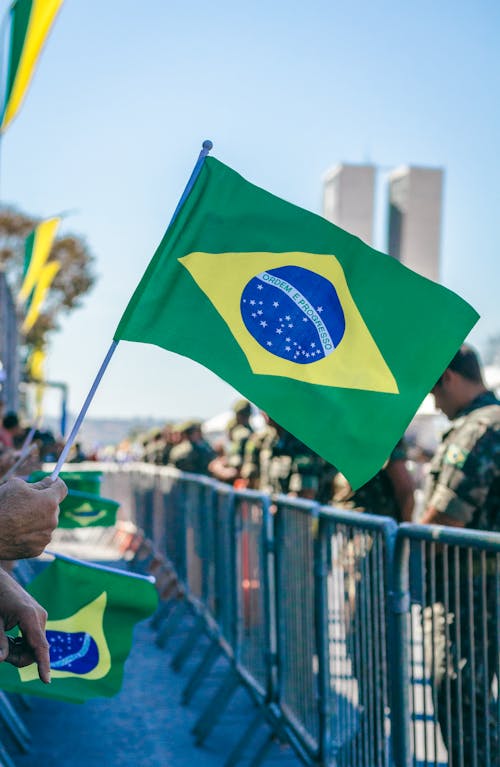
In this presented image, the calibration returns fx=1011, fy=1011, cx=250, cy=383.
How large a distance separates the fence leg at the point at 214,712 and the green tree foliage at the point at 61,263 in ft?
104

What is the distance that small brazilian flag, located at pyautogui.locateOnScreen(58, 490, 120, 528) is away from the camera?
6215 mm

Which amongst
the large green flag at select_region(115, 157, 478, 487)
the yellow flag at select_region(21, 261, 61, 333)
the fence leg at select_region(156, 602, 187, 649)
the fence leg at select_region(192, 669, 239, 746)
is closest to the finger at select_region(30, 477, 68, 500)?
the large green flag at select_region(115, 157, 478, 487)

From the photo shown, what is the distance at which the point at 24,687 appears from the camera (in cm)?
379

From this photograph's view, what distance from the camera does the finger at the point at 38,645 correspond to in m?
2.40

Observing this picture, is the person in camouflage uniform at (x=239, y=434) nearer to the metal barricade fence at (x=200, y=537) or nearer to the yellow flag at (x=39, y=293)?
the metal barricade fence at (x=200, y=537)

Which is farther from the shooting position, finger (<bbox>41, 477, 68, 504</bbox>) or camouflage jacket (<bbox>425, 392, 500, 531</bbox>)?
camouflage jacket (<bbox>425, 392, 500, 531</bbox>)

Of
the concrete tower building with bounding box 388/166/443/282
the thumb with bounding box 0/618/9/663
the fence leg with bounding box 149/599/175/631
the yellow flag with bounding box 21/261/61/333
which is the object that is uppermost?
the concrete tower building with bounding box 388/166/443/282

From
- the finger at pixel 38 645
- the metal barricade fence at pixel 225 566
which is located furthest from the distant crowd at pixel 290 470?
the finger at pixel 38 645

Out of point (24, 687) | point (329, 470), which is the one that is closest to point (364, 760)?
point (24, 687)

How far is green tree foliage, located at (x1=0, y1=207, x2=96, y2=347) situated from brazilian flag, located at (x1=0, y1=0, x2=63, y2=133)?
30.2 metres

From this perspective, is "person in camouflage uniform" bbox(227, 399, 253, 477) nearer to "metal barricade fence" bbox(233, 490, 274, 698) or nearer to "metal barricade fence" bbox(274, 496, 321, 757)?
"metal barricade fence" bbox(233, 490, 274, 698)

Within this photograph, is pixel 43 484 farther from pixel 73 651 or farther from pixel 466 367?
Result: pixel 466 367

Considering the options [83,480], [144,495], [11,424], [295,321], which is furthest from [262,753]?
[144,495]

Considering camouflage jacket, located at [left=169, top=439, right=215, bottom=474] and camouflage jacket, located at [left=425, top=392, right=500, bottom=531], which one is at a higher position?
camouflage jacket, located at [left=425, top=392, right=500, bottom=531]
